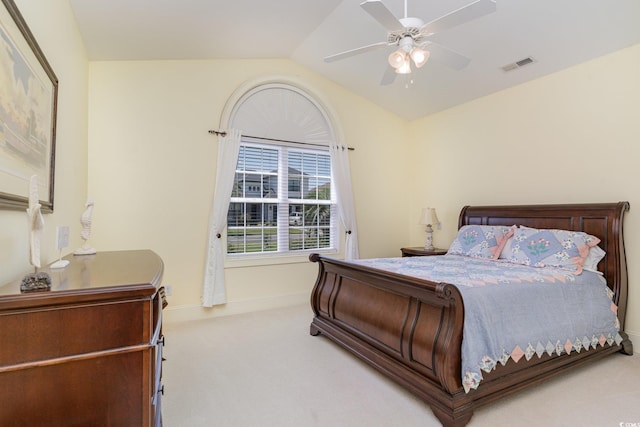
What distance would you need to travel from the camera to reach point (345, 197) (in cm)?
459

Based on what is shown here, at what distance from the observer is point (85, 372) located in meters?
1.01

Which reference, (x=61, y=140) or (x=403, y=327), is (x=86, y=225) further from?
(x=403, y=327)

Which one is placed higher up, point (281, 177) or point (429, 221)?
point (281, 177)

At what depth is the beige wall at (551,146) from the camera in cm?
294

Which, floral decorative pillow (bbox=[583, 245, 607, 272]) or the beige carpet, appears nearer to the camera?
the beige carpet

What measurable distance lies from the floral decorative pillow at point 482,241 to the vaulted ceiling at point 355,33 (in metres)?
1.70

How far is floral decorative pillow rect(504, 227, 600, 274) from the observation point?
281cm

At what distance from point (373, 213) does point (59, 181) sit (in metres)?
3.74

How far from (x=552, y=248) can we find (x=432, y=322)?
169 cm

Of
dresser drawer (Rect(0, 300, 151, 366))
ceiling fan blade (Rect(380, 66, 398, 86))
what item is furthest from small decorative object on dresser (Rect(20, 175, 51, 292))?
ceiling fan blade (Rect(380, 66, 398, 86))

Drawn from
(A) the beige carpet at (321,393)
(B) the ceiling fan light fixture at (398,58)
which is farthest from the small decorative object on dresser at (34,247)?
(B) the ceiling fan light fixture at (398,58)

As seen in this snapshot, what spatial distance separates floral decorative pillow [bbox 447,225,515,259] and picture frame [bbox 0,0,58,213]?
12.1 feet

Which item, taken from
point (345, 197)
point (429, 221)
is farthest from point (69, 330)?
point (429, 221)

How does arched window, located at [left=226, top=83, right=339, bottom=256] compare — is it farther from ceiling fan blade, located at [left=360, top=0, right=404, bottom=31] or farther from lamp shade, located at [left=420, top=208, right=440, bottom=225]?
ceiling fan blade, located at [left=360, top=0, right=404, bottom=31]
